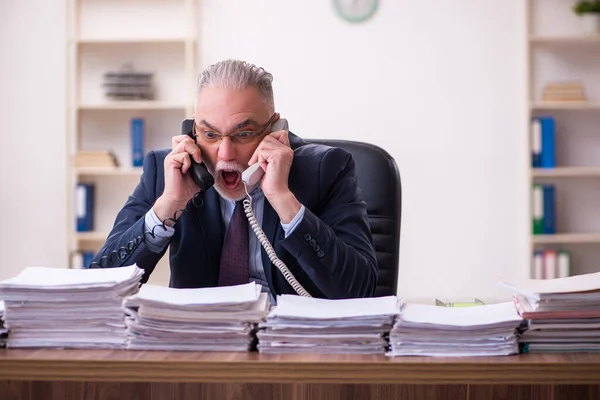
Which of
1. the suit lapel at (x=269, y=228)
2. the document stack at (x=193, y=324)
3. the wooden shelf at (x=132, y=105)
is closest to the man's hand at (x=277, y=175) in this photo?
the suit lapel at (x=269, y=228)

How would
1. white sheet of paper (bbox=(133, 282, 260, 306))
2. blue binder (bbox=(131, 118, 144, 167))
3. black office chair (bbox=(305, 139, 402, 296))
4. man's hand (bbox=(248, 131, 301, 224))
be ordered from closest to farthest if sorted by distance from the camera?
1. white sheet of paper (bbox=(133, 282, 260, 306))
2. man's hand (bbox=(248, 131, 301, 224))
3. black office chair (bbox=(305, 139, 402, 296))
4. blue binder (bbox=(131, 118, 144, 167))

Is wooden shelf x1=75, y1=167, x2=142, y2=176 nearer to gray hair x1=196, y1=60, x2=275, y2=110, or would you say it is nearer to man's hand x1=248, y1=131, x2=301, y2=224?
gray hair x1=196, y1=60, x2=275, y2=110

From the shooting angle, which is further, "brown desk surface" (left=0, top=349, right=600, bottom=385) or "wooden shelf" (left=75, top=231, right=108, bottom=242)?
"wooden shelf" (left=75, top=231, right=108, bottom=242)

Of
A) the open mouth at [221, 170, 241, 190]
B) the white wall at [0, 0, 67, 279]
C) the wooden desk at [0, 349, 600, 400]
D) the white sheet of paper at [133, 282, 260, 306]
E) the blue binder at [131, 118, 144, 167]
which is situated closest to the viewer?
the wooden desk at [0, 349, 600, 400]

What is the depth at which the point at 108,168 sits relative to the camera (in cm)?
465

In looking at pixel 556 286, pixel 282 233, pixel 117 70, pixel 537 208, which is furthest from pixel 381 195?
pixel 117 70

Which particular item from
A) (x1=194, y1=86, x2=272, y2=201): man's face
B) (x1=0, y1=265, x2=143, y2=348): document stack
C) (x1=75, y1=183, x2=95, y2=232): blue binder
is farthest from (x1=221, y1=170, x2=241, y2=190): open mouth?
(x1=75, y1=183, x2=95, y2=232): blue binder

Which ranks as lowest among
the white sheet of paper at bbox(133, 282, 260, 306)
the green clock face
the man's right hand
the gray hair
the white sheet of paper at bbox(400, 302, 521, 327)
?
the white sheet of paper at bbox(400, 302, 521, 327)

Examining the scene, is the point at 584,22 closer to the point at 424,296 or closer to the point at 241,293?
the point at 424,296

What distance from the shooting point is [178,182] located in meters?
1.98

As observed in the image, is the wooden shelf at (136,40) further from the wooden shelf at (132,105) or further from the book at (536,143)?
the book at (536,143)

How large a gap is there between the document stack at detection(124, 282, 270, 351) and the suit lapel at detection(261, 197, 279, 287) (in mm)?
734

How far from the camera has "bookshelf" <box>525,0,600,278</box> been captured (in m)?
4.73

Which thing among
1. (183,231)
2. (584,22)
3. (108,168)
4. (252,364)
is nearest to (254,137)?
(183,231)
